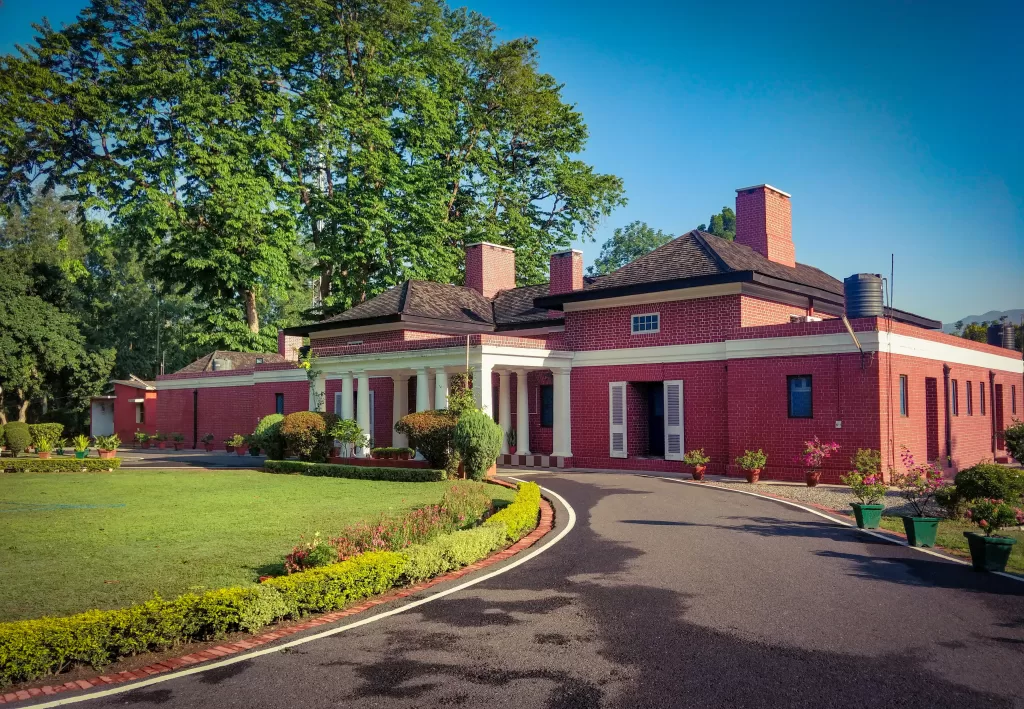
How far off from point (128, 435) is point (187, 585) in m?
45.7

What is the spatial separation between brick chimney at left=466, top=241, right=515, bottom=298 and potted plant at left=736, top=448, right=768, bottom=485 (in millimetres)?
18123

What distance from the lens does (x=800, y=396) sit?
2403cm

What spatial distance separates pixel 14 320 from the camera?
47.9 meters

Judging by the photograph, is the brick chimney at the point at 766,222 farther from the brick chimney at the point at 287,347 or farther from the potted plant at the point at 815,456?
the brick chimney at the point at 287,347

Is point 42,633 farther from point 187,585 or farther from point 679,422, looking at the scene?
point 679,422

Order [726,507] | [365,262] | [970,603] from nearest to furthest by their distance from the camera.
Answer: [970,603], [726,507], [365,262]

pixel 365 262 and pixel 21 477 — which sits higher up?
pixel 365 262

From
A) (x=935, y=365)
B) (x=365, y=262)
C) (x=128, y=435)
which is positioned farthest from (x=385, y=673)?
(x=128, y=435)

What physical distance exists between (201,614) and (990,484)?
47.4 ft

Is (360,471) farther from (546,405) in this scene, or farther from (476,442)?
(546,405)

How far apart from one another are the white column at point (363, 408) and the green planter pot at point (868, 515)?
21330 millimetres

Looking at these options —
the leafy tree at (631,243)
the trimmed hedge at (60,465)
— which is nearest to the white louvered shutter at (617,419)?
the trimmed hedge at (60,465)

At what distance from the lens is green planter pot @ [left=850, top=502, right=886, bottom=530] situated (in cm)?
1484

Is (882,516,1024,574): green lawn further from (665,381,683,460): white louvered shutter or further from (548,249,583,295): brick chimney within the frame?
(548,249,583,295): brick chimney
